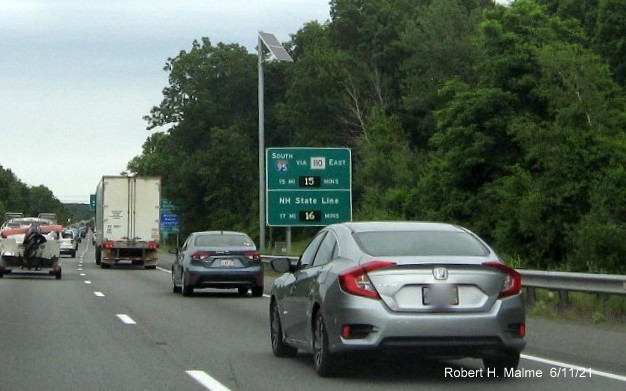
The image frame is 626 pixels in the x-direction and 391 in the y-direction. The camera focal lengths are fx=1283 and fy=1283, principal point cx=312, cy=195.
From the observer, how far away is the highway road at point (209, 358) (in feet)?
38.2

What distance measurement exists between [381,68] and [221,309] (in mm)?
64619

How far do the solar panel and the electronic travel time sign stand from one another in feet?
11.3

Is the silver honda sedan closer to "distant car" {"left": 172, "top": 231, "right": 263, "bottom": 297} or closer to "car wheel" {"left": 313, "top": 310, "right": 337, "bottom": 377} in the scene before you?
"car wheel" {"left": 313, "top": 310, "right": 337, "bottom": 377}

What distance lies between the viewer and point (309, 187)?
3834 cm

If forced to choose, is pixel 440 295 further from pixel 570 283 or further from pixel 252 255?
pixel 252 255

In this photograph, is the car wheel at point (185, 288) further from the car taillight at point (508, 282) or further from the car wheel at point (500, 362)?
the car taillight at point (508, 282)

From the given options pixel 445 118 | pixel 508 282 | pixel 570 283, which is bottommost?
pixel 570 283

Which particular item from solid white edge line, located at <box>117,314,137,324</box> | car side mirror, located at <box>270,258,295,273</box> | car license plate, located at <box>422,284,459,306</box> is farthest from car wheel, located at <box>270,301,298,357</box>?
solid white edge line, located at <box>117,314,137,324</box>

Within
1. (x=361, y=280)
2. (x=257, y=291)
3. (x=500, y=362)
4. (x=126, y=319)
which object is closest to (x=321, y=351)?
(x=361, y=280)

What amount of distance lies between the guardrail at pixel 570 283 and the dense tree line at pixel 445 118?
10396mm

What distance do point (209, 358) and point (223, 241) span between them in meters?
14.0

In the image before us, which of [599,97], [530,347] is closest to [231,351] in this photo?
[530,347]

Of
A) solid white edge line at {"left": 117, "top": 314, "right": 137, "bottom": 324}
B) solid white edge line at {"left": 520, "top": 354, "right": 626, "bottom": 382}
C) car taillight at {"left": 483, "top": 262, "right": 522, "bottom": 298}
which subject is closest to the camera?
car taillight at {"left": 483, "top": 262, "right": 522, "bottom": 298}

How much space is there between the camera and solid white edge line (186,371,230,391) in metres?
11.3
